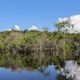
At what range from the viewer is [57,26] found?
79312 mm

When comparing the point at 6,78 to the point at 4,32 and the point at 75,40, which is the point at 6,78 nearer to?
the point at 75,40

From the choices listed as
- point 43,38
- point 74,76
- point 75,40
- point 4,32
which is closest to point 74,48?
point 75,40

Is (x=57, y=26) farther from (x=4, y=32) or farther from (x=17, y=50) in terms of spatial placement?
(x=4, y=32)

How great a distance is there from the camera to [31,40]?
90750mm

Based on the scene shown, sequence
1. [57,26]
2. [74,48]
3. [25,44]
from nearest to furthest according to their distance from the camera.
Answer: [57,26] → [74,48] → [25,44]

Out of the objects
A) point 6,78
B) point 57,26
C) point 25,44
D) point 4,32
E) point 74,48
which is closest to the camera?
point 6,78

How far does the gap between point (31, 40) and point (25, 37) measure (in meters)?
4.49

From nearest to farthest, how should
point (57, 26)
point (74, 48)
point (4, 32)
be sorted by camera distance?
point (57, 26), point (74, 48), point (4, 32)

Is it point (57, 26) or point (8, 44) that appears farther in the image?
point (8, 44)

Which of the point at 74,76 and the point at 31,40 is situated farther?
the point at 31,40

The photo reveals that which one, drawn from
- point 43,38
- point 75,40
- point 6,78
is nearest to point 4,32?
point 43,38

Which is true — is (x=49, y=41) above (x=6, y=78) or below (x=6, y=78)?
above

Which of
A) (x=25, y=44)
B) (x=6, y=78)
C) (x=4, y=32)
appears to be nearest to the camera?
(x=6, y=78)

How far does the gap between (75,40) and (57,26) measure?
10197 mm
